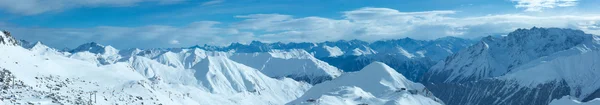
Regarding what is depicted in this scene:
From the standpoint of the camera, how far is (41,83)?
577 ft

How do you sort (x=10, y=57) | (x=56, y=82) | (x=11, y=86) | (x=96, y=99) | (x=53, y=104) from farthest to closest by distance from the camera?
(x=10, y=57) < (x=56, y=82) < (x=96, y=99) < (x=11, y=86) < (x=53, y=104)

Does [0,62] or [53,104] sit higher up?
[0,62]

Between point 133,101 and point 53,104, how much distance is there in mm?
43335

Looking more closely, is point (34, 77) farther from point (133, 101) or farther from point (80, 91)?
point (133, 101)

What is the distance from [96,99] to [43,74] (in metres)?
34.3

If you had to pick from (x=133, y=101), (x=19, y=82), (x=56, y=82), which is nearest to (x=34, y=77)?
(x=56, y=82)

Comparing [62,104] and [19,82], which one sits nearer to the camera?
[62,104]

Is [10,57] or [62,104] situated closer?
[62,104]

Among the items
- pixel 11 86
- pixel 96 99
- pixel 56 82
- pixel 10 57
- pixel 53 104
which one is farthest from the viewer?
pixel 10 57

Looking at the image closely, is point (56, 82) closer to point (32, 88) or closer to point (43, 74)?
point (43, 74)

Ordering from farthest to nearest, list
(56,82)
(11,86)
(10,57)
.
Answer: (10,57) → (56,82) → (11,86)

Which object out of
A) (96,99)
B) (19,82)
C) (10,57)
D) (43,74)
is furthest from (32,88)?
(10,57)

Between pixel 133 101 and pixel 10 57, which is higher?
pixel 10 57

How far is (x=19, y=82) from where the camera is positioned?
164125 mm
